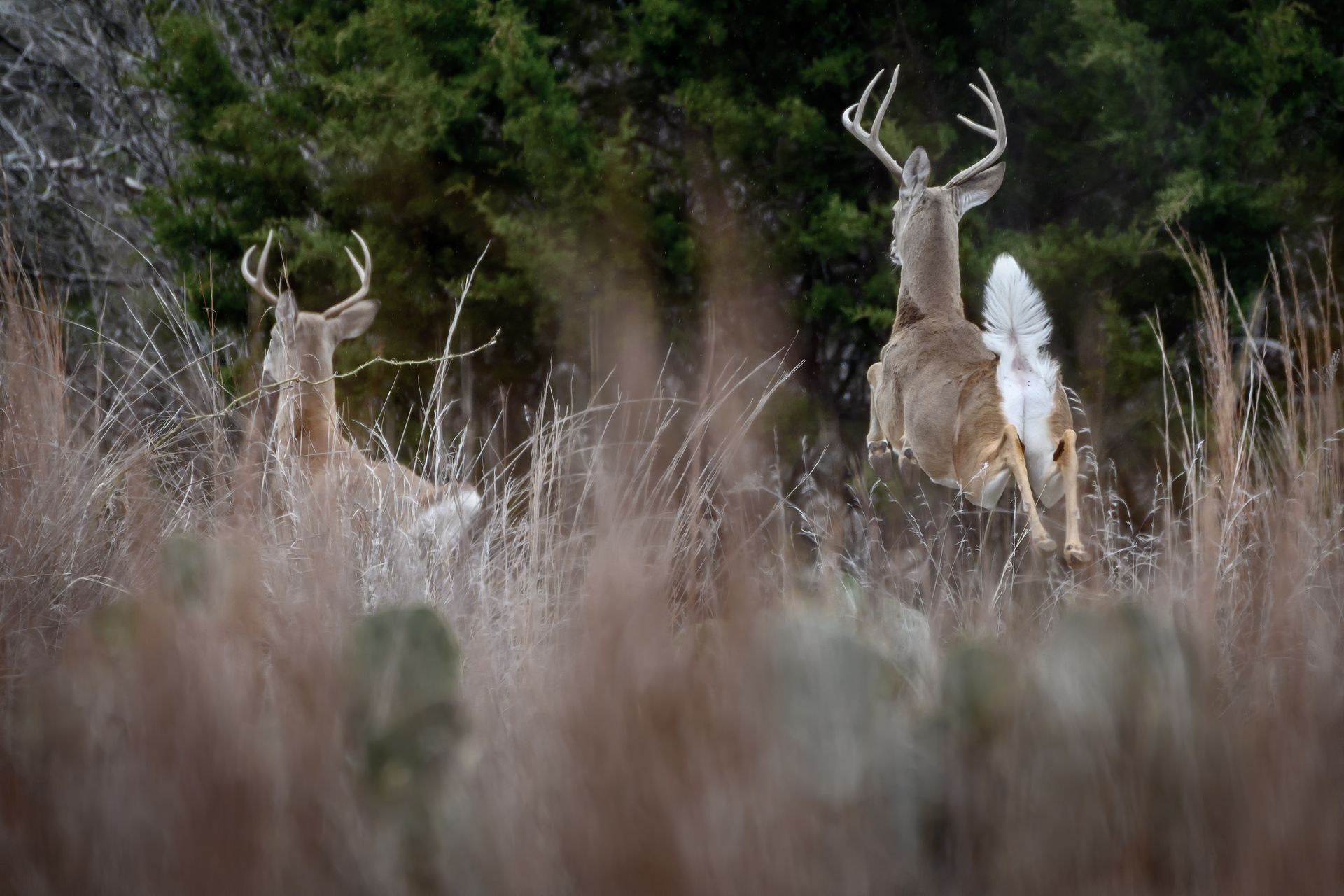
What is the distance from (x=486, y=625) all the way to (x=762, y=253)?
17.4ft

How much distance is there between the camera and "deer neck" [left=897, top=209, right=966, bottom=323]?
508 cm

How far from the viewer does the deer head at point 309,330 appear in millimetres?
5734

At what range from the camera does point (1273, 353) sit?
26.1 feet

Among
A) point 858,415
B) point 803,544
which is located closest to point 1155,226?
point 858,415

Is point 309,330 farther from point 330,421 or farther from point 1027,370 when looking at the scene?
point 1027,370

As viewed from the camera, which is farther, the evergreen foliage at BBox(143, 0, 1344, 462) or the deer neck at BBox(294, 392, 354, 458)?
the evergreen foliage at BBox(143, 0, 1344, 462)

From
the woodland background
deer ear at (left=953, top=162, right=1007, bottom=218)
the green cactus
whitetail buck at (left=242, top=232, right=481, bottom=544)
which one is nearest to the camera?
the green cactus

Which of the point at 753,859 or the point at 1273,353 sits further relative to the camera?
the point at 1273,353

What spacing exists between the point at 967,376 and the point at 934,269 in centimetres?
64

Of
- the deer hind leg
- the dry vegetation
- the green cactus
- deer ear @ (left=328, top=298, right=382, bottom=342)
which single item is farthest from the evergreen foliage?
the dry vegetation

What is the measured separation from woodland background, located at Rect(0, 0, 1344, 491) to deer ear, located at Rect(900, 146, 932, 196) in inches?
76.0

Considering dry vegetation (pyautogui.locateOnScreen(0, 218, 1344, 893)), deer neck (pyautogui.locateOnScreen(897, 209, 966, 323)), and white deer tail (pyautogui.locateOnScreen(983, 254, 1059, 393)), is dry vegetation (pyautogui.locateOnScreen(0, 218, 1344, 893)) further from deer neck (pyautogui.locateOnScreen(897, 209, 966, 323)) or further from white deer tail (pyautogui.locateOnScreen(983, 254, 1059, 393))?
deer neck (pyautogui.locateOnScreen(897, 209, 966, 323))

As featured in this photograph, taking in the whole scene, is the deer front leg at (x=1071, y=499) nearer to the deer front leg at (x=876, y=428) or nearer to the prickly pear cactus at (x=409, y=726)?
the deer front leg at (x=876, y=428)

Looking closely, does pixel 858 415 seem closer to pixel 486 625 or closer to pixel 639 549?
pixel 486 625
